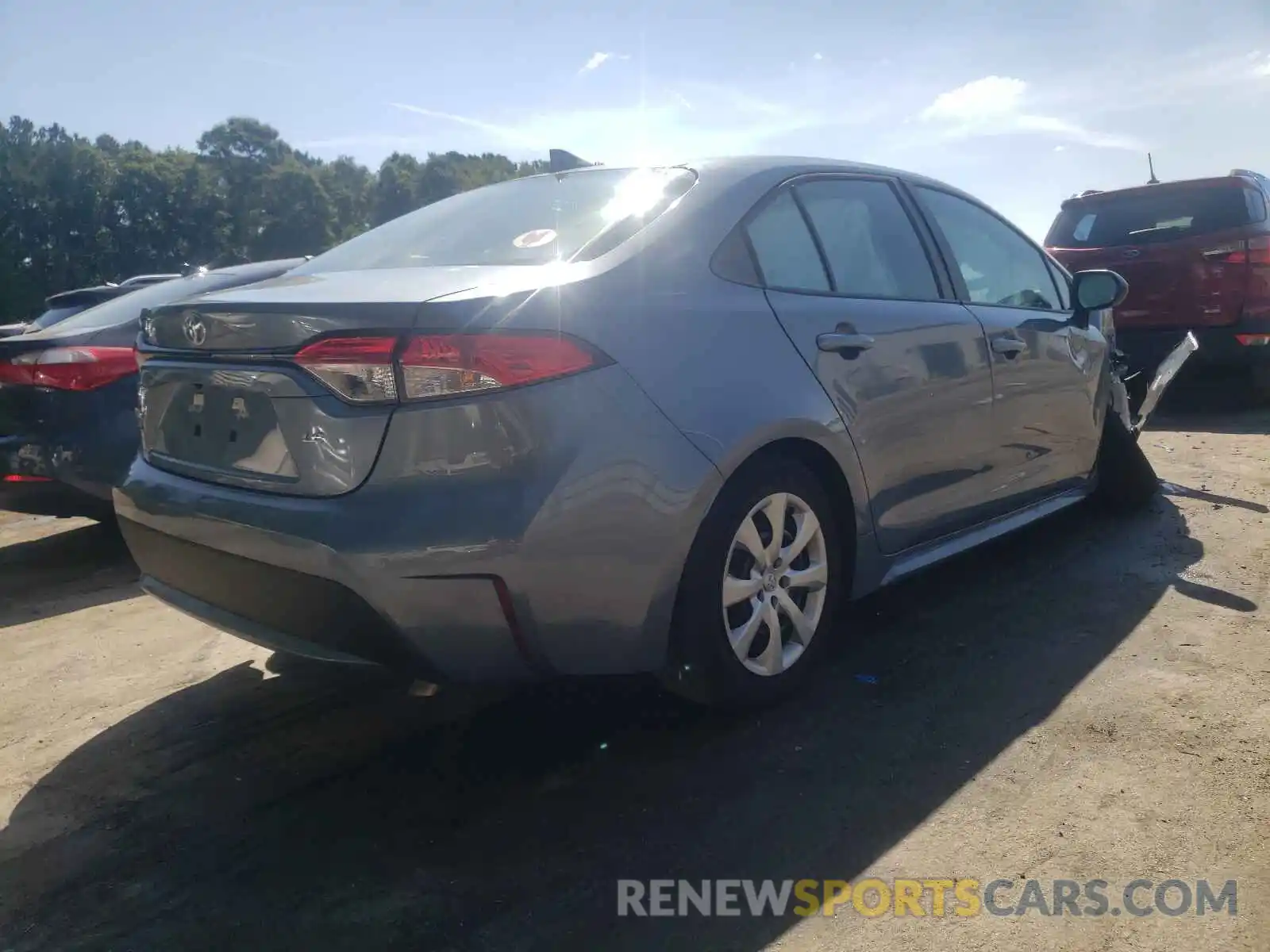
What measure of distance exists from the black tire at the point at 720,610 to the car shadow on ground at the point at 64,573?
300 cm

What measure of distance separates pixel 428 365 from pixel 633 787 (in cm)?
117

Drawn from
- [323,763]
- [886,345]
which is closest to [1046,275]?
[886,345]

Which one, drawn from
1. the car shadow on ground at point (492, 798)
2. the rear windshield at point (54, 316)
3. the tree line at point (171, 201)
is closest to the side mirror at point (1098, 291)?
the car shadow on ground at point (492, 798)

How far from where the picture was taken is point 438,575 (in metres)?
2.31

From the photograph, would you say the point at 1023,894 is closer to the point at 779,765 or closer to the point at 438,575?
the point at 779,765

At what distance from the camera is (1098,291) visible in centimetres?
452

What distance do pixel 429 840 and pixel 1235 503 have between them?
15.2ft

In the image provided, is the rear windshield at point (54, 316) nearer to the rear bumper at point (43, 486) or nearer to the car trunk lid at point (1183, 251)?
the rear bumper at point (43, 486)

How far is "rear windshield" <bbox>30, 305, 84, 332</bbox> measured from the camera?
5.50m

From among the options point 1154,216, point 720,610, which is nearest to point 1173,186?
point 1154,216

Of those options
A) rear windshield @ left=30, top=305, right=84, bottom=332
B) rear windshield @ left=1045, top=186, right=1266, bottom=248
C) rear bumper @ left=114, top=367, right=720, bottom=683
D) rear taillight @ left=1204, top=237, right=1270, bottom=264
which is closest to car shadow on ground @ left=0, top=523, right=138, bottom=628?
rear windshield @ left=30, top=305, right=84, bottom=332

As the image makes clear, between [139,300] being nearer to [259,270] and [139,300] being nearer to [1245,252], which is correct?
[259,270]

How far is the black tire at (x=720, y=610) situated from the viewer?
269cm

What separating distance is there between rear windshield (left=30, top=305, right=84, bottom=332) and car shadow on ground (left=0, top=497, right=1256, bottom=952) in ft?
9.80
